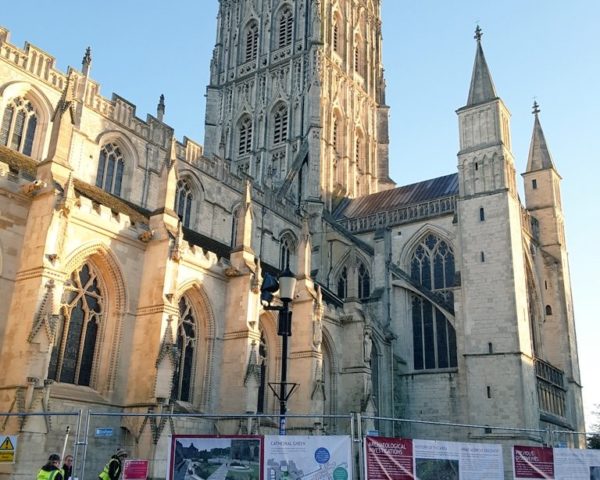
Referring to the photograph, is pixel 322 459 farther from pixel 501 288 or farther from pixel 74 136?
pixel 501 288

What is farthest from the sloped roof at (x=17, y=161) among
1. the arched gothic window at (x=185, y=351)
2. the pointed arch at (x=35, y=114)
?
the arched gothic window at (x=185, y=351)

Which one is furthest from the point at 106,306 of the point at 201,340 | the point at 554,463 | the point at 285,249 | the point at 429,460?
the point at 285,249

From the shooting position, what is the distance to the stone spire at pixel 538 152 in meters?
39.6

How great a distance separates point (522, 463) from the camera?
10.9 meters

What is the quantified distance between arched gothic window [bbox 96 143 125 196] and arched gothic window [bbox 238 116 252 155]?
20.9 m

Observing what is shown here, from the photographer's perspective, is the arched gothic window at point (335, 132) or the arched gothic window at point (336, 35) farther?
the arched gothic window at point (336, 35)

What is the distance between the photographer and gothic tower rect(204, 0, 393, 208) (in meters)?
43.3

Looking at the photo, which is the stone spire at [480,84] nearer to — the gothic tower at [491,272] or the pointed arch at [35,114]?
the gothic tower at [491,272]

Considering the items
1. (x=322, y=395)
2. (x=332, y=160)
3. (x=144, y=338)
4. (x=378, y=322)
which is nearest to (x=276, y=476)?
(x=144, y=338)

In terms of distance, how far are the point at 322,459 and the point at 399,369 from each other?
23587mm

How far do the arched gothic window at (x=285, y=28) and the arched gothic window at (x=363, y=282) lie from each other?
67.3 feet

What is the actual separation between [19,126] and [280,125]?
24.8 m

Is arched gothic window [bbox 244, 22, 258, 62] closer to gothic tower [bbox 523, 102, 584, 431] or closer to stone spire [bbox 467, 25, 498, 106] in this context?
stone spire [bbox 467, 25, 498, 106]

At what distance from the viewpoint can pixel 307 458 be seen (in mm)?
8625
